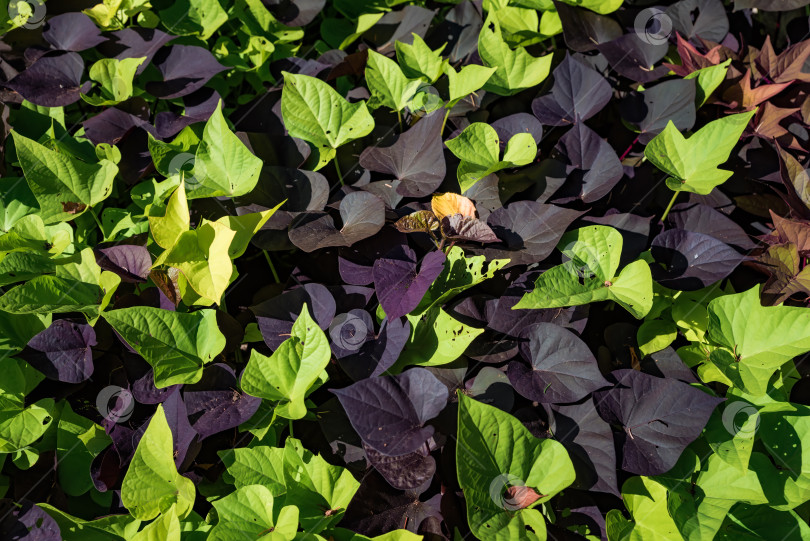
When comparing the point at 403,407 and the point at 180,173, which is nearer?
the point at 403,407

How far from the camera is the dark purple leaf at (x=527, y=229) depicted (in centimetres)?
124

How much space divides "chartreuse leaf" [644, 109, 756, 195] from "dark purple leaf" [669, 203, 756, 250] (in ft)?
0.24

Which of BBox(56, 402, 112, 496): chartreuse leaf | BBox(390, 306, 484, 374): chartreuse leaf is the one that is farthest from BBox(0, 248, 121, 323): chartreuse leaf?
BBox(390, 306, 484, 374): chartreuse leaf

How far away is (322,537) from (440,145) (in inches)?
32.3

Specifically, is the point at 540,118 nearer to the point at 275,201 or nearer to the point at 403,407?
the point at 275,201

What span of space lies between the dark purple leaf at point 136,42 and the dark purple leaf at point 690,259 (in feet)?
4.47

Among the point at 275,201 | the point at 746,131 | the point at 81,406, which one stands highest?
the point at 746,131

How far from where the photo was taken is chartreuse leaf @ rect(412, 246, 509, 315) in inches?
46.2

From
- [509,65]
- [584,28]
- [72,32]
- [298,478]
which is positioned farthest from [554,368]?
[72,32]

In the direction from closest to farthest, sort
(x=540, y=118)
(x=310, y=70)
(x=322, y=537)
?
(x=322, y=537) → (x=540, y=118) → (x=310, y=70)

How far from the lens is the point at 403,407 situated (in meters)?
1.04

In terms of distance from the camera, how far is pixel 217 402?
3.67 ft

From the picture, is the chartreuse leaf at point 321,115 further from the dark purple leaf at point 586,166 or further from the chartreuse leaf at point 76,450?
the chartreuse leaf at point 76,450

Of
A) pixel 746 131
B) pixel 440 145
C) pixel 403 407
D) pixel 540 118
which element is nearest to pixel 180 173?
pixel 440 145
